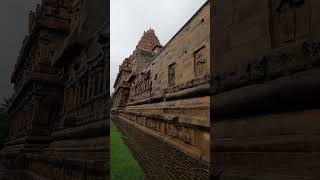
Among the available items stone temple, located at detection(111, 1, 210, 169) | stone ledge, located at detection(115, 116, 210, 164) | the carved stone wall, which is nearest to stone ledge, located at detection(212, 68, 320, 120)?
the carved stone wall

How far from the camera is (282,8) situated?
5.10 feet

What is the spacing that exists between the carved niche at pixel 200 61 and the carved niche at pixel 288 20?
51 centimetres

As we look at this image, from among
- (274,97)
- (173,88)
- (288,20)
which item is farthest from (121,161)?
(288,20)

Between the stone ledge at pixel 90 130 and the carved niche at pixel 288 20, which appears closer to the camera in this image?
the stone ledge at pixel 90 130

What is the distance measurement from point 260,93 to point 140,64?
1.96ft

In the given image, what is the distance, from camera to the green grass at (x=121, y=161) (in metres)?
1.17

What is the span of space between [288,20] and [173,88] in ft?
2.25

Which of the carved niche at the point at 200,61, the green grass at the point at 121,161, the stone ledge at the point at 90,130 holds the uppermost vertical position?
the carved niche at the point at 200,61

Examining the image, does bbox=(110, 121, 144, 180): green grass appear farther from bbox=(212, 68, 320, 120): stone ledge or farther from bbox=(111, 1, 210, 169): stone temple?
bbox=(212, 68, 320, 120): stone ledge

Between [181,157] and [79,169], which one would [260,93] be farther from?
[79,169]

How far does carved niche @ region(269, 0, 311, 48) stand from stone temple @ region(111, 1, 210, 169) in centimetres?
45

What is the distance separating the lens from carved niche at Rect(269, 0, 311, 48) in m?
1.42

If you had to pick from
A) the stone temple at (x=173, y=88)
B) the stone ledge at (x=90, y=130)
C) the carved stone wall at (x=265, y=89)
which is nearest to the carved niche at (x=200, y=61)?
the stone temple at (x=173, y=88)

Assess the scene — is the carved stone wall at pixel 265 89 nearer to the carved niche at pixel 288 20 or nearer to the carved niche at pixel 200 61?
the carved niche at pixel 288 20
